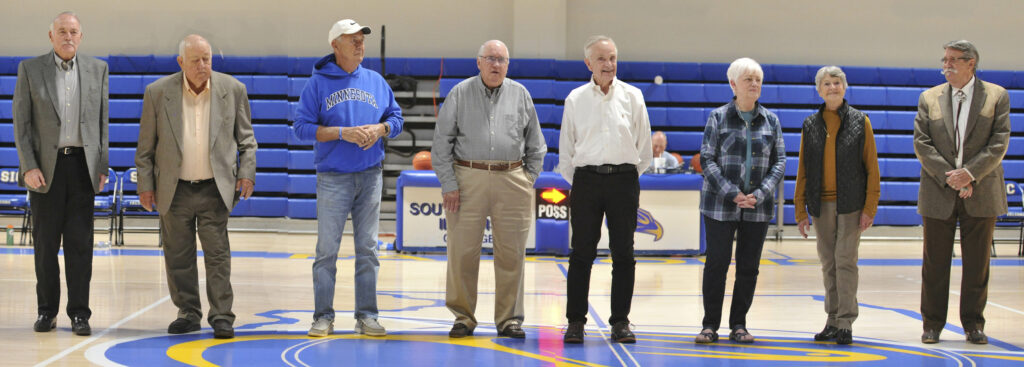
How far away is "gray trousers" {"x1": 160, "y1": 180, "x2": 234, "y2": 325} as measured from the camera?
392cm

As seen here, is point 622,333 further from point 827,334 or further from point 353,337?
point 353,337

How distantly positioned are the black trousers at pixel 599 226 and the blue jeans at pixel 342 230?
877 millimetres

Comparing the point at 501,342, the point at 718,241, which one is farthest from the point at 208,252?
the point at 718,241

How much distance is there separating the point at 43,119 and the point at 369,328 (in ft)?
5.59

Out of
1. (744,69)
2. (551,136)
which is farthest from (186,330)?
(551,136)

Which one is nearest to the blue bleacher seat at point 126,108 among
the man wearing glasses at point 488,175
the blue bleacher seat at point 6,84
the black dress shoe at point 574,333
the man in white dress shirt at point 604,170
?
the blue bleacher seat at point 6,84

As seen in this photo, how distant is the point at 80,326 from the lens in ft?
12.7

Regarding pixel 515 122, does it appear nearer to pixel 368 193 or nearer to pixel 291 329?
pixel 368 193

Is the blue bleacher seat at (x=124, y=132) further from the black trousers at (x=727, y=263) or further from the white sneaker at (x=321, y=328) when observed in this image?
the black trousers at (x=727, y=263)

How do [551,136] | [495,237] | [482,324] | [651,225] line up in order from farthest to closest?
[551,136] < [651,225] < [482,324] < [495,237]

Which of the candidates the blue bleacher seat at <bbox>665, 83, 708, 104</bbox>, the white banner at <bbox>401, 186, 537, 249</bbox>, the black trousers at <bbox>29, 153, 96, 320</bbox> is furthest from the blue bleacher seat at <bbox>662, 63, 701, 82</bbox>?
the black trousers at <bbox>29, 153, 96, 320</bbox>

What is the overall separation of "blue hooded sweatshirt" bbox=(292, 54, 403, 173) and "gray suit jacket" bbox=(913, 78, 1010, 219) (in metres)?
2.51

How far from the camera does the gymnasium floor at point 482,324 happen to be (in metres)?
3.48

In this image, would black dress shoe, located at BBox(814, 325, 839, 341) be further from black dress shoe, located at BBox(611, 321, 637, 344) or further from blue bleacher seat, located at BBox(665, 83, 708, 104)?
blue bleacher seat, located at BBox(665, 83, 708, 104)
